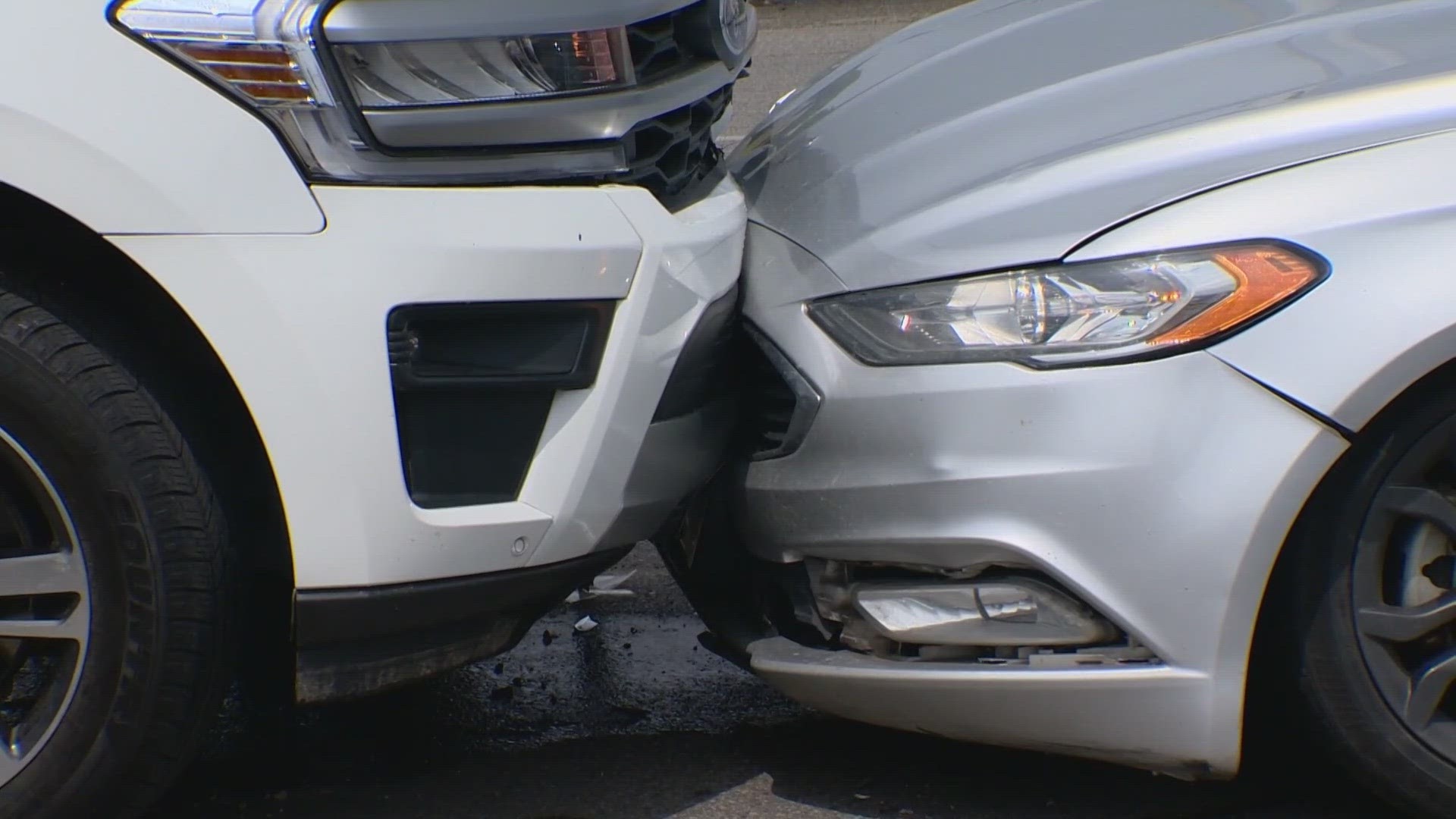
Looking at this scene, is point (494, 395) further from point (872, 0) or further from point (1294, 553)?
point (872, 0)

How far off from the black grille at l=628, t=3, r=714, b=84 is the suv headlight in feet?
0.11

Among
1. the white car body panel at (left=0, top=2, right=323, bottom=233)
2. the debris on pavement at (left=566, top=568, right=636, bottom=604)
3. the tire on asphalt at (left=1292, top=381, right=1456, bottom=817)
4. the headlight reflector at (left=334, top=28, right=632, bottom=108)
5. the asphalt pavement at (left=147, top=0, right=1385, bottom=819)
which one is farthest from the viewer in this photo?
the debris on pavement at (left=566, top=568, right=636, bottom=604)

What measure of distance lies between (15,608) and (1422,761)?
6.41 ft

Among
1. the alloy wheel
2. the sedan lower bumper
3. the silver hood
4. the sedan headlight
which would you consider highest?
the silver hood

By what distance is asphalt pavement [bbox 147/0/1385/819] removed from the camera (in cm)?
235

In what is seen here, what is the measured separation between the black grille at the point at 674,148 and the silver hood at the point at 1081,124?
18cm

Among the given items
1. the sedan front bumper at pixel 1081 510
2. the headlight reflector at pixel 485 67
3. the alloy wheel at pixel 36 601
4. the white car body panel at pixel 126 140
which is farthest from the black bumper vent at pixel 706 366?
the alloy wheel at pixel 36 601

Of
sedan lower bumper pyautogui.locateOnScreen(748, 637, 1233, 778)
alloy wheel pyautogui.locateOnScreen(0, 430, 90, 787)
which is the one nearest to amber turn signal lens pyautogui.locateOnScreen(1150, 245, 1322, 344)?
sedan lower bumper pyautogui.locateOnScreen(748, 637, 1233, 778)

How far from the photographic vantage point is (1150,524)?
6.40ft

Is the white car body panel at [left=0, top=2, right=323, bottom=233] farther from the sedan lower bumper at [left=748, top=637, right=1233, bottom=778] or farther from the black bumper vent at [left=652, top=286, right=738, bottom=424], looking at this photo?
the sedan lower bumper at [left=748, top=637, right=1233, bottom=778]

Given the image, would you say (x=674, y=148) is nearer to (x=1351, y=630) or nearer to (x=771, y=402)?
(x=771, y=402)

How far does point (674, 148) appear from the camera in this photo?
222 cm

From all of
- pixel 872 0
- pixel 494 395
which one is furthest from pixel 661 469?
pixel 872 0

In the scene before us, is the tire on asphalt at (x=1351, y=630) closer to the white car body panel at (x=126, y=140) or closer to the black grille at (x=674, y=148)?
the black grille at (x=674, y=148)
